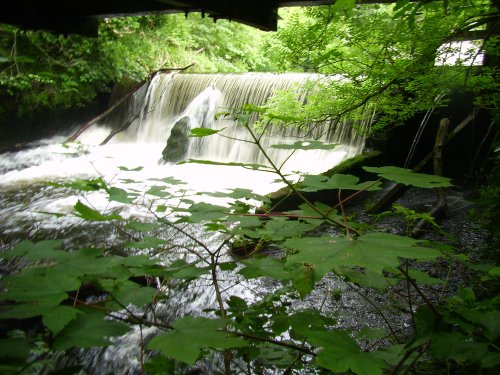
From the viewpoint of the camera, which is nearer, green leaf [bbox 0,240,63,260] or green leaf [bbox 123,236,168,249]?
green leaf [bbox 0,240,63,260]

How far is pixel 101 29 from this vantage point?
1212 centimetres

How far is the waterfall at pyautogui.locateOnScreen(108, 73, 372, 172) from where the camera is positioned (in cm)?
902

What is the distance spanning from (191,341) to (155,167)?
9.87 meters

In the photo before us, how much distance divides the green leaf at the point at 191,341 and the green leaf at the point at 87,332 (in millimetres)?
115

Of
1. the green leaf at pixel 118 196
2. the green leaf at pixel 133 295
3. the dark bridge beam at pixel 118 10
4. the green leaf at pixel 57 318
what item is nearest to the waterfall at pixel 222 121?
the dark bridge beam at pixel 118 10

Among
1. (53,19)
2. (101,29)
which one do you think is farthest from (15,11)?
(101,29)

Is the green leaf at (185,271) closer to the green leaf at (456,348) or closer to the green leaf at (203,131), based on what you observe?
the green leaf at (203,131)

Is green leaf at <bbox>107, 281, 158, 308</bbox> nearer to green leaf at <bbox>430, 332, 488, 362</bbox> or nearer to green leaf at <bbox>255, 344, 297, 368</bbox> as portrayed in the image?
green leaf at <bbox>255, 344, 297, 368</bbox>

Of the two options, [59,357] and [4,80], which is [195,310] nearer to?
[59,357]

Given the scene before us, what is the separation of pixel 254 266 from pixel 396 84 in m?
2.71

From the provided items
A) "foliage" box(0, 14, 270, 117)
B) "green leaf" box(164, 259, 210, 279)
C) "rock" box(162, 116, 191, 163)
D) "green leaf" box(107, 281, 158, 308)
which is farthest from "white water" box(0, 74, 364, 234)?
"green leaf" box(107, 281, 158, 308)

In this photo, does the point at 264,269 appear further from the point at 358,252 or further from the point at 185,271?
the point at 358,252

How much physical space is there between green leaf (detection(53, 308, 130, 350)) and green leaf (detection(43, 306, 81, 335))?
4cm

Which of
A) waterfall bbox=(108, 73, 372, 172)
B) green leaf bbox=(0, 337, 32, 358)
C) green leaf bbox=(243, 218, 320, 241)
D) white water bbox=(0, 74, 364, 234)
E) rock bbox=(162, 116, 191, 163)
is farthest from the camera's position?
rock bbox=(162, 116, 191, 163)
